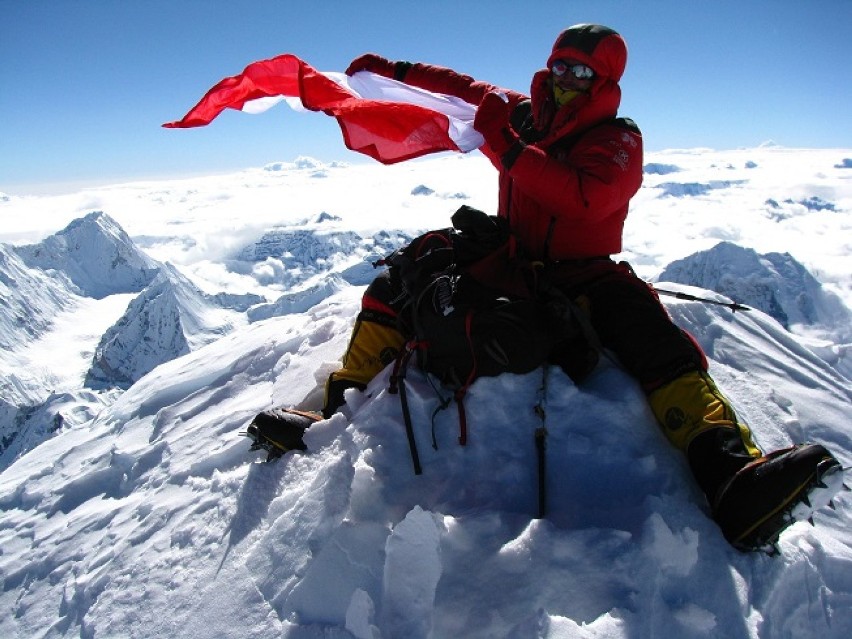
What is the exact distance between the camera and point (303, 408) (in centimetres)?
451

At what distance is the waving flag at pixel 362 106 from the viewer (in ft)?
14.6

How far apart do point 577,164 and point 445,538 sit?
93.7 inches

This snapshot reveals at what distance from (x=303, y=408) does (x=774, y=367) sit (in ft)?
14.8

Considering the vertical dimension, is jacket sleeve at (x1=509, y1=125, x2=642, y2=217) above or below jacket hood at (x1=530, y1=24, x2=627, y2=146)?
below

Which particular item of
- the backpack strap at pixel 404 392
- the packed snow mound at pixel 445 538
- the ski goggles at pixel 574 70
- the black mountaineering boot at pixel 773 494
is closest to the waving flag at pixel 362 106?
the ski goggles at pixel 574 70

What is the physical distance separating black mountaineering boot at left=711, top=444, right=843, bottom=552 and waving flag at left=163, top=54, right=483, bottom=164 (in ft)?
9.56

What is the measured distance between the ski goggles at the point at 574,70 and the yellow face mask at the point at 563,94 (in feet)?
0.33

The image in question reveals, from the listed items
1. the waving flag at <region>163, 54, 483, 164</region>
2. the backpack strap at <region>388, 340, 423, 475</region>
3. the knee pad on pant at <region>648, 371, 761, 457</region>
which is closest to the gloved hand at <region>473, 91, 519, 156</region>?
the waving flag at <region>163, 54, 483, 164</region>

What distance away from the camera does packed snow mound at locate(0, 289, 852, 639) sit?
2422 mm

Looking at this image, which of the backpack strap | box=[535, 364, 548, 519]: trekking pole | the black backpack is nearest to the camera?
box=[535, 364, 548, 519]: trekking pole

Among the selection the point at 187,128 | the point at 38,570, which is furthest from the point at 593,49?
the point at 38,570

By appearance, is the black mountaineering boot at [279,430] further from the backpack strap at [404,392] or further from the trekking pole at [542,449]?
the trekking pole at [542,449]

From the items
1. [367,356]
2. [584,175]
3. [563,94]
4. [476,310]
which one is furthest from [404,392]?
[563,94]

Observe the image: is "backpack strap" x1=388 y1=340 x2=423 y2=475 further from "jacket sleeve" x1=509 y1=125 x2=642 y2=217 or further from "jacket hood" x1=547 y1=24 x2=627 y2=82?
"jacket hood" x1=547 y1=24 x2=627 y2=82
